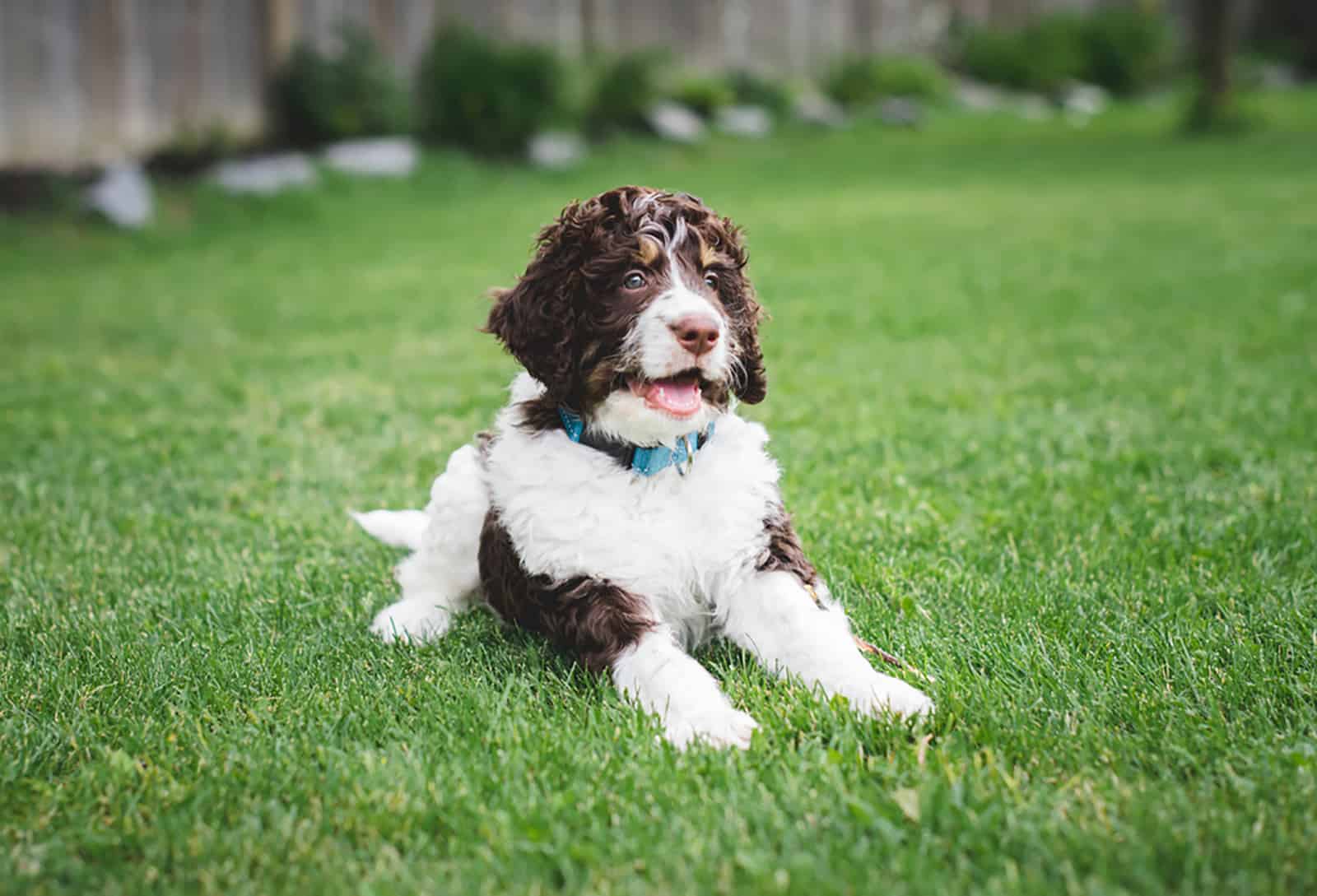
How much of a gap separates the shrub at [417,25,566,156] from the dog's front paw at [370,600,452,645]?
1299cm

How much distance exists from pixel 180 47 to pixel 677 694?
1318 cm

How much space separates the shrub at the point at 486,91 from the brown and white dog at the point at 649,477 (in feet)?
43.0

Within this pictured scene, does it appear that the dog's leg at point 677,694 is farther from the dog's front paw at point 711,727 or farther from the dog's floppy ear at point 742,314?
the dog's floppy ear at point 742,314

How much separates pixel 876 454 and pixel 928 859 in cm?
321

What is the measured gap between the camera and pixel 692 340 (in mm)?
3002

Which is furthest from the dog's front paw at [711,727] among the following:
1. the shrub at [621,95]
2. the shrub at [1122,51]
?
the shrub at [1122,51]

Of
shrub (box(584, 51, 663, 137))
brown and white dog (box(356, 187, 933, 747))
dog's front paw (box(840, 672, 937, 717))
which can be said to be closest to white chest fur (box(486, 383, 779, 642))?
brown and white dog (box(356, 187, 933, 747))

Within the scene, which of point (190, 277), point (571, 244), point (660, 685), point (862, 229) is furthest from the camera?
point (862, 229)

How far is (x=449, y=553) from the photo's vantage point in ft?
12.6

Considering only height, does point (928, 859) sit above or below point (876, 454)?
above

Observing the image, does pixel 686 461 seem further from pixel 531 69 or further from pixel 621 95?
pixel 621 95

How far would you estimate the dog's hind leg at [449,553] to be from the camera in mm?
3783

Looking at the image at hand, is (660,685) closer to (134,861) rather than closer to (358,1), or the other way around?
(134,861)

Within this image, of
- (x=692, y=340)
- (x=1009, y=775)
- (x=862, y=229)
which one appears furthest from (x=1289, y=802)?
(x=862, y=229)
